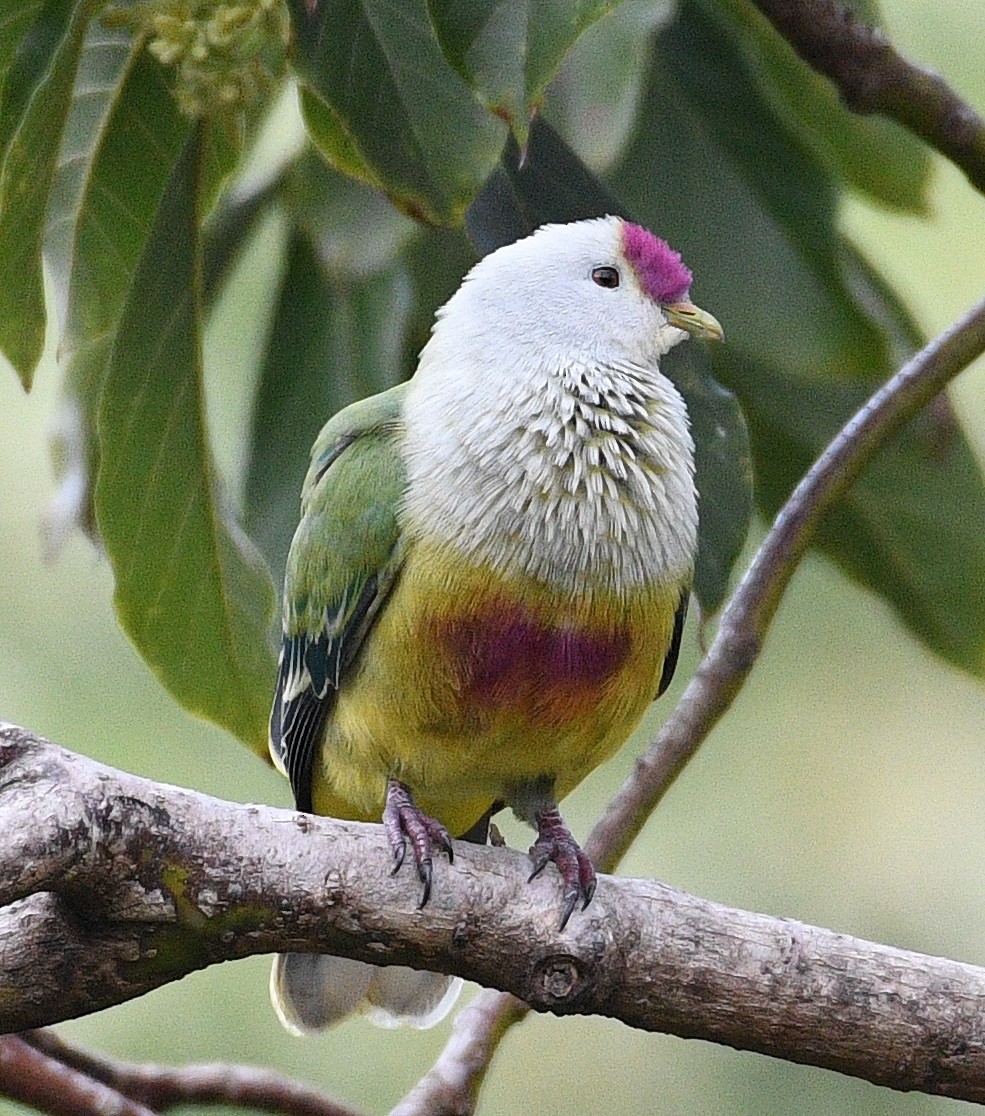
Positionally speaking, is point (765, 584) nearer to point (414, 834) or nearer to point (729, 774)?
point (414, 834)

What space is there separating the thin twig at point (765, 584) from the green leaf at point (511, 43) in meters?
0.73

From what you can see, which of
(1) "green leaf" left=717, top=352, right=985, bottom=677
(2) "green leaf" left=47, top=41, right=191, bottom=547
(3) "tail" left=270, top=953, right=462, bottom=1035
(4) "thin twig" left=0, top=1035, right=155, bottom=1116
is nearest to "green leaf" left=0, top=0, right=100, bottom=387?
(2) "green leaf" left=47, top=41, right=191, bottom=547

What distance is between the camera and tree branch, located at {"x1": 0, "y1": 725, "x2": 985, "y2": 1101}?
→ 1638 mm

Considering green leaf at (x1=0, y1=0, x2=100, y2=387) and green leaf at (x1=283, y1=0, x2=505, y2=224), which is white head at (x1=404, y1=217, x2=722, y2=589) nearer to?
green leaf at (x1=283, y1=0, x2=505, y2=224)

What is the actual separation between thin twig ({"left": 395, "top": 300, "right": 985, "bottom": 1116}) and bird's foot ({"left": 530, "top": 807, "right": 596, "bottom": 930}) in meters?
0.07

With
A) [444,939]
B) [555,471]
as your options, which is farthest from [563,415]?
[444,939]

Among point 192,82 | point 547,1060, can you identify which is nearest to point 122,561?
point 192,82

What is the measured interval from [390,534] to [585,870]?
541 mm

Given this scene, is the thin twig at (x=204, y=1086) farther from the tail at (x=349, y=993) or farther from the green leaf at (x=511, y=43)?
the green leaf at (x=511, y=43)

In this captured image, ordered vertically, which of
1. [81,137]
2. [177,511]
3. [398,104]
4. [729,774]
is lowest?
Result: [729,774]

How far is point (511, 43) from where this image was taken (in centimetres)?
187

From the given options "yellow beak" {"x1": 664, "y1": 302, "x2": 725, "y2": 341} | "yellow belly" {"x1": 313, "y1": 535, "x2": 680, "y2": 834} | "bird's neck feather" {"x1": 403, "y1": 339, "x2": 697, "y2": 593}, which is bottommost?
"yellow belly" {"x1": 313, "y1": 535, "x2": 680, "y2": 834}

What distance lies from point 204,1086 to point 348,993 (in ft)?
1.20

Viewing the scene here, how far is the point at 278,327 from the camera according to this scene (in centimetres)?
307
